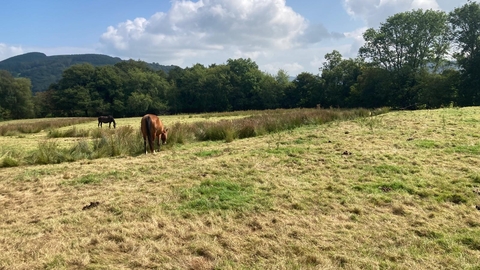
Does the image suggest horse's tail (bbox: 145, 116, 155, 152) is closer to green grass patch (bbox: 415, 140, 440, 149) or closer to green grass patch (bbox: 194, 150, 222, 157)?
green grass patch (bbox: 194, 150, 222, 157)

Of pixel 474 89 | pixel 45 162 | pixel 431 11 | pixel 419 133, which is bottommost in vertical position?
pixel 45 162

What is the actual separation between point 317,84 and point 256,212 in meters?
49.5

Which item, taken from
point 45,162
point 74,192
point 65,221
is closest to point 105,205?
point 65,221

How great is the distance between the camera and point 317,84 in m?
51.4

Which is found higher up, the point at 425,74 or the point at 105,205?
the point at 425,74

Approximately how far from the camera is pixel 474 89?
32.0 meters

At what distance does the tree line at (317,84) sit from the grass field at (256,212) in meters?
31.3

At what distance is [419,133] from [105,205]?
355 inches

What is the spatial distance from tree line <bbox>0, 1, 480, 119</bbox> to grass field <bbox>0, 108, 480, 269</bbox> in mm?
31288

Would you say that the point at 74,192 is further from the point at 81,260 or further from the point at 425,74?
the point at 425,74

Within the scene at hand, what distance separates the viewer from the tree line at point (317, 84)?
34.3 m

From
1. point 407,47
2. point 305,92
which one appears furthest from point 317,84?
point 407,47

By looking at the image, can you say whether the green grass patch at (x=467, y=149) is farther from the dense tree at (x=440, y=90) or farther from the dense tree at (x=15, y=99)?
the dense tree at (x=15, y=99)

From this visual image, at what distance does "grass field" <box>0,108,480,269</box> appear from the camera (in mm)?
3201
